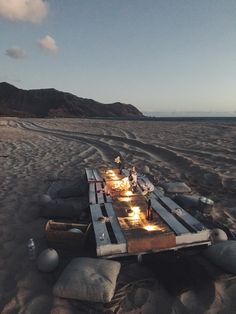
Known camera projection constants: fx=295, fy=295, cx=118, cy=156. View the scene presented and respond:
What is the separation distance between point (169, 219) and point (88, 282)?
2.04 m

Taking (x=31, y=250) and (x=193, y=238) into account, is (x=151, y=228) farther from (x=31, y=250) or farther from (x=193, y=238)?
(x=31, y=250)

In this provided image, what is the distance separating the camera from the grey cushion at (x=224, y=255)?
4.47 meters

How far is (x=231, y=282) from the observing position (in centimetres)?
434

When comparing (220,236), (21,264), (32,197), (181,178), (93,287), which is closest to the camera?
(93,287)

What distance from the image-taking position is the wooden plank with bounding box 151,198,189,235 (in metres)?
4.99

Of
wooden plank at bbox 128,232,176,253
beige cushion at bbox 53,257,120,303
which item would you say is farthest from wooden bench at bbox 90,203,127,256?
beige cushion at bbox 53,257,120,303

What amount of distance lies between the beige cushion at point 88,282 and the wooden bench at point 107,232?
276 millimetres

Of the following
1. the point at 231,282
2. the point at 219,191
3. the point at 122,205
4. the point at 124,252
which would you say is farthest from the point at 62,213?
the point at 219,191

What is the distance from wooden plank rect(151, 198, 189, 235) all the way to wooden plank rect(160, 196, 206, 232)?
5.3 inches

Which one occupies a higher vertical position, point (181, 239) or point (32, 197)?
point (181, 239)

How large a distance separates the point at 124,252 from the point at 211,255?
4.68 feet

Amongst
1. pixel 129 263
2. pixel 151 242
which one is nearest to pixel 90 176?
pixel 129 263

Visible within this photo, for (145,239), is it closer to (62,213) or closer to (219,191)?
(62,213)

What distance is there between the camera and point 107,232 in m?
4.93
